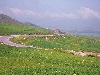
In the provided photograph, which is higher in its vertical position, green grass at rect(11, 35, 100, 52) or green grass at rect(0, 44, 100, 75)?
green grass at rect(11, 35, 100, 52)

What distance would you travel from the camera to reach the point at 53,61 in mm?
41719

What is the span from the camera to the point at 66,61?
4200cm

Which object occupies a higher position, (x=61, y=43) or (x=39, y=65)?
(x=61, y=43)

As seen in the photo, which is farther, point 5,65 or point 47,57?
point 47,57

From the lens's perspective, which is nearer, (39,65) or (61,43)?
(39,65)

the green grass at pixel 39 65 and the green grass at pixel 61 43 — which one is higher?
the green grass at pixel 61 43

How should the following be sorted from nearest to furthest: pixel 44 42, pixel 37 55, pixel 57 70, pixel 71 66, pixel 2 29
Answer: pixel 57 70 < pixel 71 66 < pixel 37 55 < pixel 44 42 < pixel 2 29

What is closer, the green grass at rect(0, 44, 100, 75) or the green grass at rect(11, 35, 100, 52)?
the green grass at rect(0, 44, 100, 75)

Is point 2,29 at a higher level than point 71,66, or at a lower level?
higher

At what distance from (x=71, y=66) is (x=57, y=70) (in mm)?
5681

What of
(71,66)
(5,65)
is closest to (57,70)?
(71,66)

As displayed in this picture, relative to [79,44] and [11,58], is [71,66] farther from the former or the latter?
[79,44]

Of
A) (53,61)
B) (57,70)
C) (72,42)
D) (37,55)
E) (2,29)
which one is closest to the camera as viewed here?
(57,70)

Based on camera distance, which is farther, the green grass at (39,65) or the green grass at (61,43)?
the green grass at (61,43)
